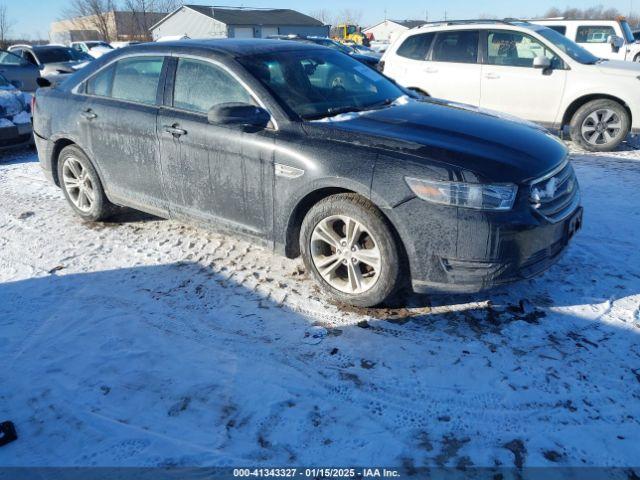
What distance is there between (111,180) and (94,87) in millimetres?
917

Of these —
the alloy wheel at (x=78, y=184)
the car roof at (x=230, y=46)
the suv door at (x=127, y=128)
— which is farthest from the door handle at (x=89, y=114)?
the car roof at (x=230, y=46)

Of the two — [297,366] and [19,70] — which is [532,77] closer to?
[297,366]

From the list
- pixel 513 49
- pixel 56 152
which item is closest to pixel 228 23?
pixel 513 49

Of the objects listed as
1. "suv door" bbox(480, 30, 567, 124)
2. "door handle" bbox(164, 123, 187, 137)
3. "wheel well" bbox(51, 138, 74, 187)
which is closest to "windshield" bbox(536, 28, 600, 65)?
→ "suv door" bbox(480, 30, 567, 124)

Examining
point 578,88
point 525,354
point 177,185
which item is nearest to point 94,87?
point 177,185

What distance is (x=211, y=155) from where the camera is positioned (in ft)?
13.0

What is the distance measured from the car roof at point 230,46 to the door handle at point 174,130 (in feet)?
2.18

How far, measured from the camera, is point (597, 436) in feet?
8.17

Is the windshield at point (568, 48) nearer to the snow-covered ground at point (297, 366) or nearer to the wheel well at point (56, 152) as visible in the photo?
the snow-covered ground at point (297, 366)

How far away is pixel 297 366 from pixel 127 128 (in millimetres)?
2720

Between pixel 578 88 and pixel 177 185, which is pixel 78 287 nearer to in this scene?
pixel 177 185

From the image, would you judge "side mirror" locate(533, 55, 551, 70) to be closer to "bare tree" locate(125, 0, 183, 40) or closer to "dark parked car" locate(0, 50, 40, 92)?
"dark parked car" locate(0, 50, 40, 92)

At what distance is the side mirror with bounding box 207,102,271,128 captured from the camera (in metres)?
3.57

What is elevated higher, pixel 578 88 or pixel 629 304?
pixel 578 88
